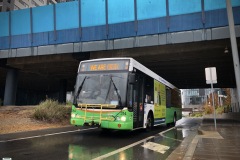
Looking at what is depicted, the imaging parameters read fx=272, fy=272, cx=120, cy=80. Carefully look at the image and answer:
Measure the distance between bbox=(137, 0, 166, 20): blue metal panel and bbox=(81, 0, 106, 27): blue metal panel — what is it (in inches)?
132

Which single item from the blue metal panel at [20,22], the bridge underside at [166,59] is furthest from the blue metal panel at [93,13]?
the blue metal panel at [20,22]

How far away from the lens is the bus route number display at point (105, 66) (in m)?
11.7

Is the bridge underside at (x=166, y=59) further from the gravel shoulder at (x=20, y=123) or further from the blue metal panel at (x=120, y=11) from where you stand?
the gravel shoulder at (x=20, y=123)

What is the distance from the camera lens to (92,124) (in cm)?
1128

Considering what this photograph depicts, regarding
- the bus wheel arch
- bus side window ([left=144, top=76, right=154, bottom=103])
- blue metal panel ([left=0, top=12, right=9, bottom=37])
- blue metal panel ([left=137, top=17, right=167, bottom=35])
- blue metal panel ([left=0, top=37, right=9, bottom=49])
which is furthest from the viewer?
blue metal panel ([left=0, top=12, right=9, bottom=37])

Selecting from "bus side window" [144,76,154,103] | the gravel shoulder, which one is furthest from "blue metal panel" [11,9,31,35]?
"bus side window" [144,76,154,103]

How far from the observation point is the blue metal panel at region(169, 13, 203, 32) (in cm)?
2103

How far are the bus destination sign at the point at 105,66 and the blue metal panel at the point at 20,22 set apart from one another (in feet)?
56.9

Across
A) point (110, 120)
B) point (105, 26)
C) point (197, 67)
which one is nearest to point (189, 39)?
point (105, 26)

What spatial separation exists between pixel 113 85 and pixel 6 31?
21.2 meters

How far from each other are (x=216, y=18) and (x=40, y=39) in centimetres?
1614

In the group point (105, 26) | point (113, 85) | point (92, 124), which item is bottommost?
point (92, 124)

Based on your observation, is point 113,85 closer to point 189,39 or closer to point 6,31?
point 189,39

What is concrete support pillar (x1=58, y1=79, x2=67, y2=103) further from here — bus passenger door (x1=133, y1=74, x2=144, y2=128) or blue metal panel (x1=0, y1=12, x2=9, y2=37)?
bus passenger door (x1=133, y1=74, x2=144, y2=128)
